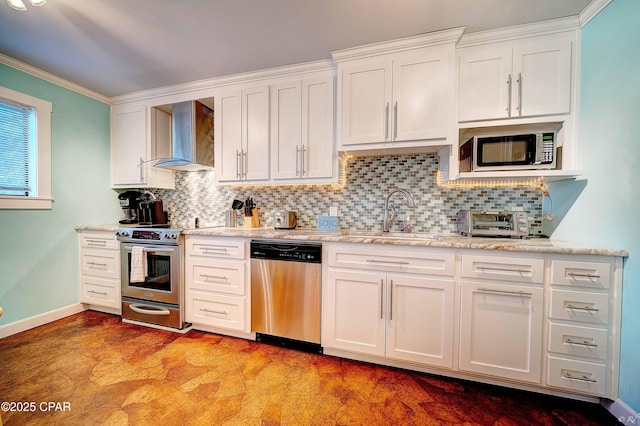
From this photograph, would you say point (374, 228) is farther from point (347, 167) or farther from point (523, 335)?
point (523, 335)

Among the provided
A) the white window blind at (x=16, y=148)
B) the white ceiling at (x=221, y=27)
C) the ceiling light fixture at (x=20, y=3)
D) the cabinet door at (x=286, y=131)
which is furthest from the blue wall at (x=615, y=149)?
the white window blind at (x=16, y=148)

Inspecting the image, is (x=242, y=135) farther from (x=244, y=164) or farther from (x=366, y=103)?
(x=366, y=103)

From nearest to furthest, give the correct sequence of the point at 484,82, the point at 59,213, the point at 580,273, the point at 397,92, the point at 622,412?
the point at 622,412
the point at 580,273
the point at 484,82
the point at 397,92
the point at 59,213

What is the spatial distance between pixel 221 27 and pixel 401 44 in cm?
140

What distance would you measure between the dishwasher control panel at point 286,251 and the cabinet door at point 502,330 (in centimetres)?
108

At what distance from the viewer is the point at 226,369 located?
6.00ft

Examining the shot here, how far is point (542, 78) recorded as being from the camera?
1794 mm

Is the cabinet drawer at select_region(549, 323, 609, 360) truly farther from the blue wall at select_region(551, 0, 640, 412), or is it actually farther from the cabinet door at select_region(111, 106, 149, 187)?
the cabinet door at select_region(111, 106, 149, 187)

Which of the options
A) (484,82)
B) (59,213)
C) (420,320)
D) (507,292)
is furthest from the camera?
(59,213)

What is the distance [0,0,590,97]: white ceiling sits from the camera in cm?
165

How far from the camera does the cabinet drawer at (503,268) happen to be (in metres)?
1.56

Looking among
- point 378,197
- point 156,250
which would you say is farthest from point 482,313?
point 156,250

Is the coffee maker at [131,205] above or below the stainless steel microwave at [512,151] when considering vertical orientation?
below

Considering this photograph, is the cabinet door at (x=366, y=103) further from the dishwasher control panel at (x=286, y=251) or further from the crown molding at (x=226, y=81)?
the dishwasher control panel at (x=286, y=251)
